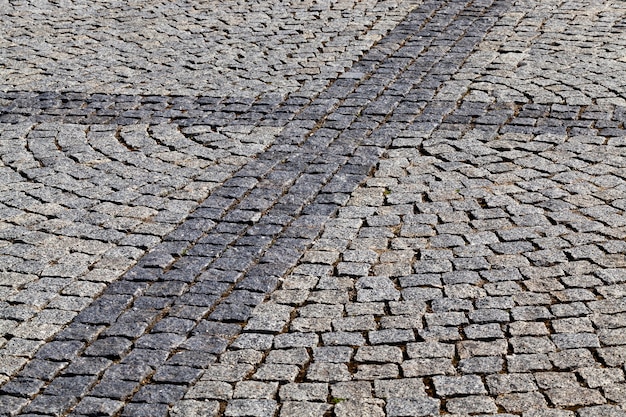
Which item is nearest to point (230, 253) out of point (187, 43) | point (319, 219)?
point (319, 219)

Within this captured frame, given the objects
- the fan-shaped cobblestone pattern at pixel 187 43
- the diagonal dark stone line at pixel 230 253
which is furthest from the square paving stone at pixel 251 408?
the fan-shaped cobblestone pattern at pixel 187 43

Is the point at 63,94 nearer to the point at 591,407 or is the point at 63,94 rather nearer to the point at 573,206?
the point at 573,206

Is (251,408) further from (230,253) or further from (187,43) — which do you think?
(187,43)

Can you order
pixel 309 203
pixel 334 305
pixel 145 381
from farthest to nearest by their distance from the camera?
pixel 309 203 → pixel 334 305 → pixel 145 381

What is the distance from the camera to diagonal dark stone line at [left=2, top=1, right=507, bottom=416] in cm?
481

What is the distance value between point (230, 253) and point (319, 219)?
70cm

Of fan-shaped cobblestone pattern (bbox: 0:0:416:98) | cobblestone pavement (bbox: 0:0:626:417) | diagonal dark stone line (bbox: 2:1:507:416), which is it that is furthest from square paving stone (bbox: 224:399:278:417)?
fan-shaped cobblestone pattern (bbox: 0:0:416:98)

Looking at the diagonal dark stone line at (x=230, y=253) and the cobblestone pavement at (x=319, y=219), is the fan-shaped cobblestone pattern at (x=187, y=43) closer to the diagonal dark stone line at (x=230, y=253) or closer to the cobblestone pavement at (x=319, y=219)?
the cobblestone pavement at (x=319, y=219)

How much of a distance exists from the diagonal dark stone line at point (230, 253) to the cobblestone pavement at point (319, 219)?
17 millimetres

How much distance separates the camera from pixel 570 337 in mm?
4910

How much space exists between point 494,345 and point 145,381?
173 centimetres

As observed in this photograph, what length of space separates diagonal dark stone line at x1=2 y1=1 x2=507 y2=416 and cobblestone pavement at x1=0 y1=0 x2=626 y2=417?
0.02 meters

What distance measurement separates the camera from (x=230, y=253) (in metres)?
5.93

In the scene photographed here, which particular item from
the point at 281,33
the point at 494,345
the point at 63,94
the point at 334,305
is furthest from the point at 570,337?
the point at 281,33
